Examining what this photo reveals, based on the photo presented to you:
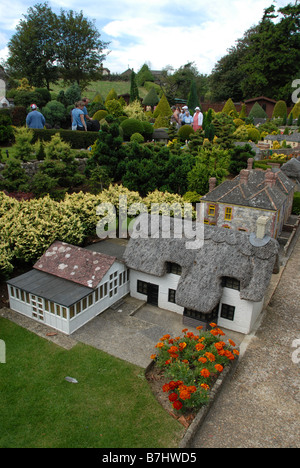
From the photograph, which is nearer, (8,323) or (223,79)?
(8,323)

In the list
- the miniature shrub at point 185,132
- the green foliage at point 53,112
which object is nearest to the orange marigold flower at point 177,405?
the miniature shrub at point 185,132

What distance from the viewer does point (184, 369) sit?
13430 millimetres

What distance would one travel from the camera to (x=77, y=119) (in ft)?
124

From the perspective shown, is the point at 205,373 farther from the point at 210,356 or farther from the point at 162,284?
the point at 162,284

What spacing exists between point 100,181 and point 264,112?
6076cm

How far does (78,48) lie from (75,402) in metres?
65.4

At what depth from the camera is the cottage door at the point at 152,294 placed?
2006 cm

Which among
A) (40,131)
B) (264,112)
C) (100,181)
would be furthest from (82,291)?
(264,112)

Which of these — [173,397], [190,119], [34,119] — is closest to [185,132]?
[190,119]

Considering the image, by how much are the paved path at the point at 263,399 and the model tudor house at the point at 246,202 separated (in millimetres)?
9918

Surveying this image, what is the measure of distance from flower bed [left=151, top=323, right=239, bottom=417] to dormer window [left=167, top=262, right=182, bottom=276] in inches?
166

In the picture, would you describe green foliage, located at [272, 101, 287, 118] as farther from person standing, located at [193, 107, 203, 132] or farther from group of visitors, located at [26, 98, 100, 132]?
group of visitors, located at [26, 98, 100, 132]
